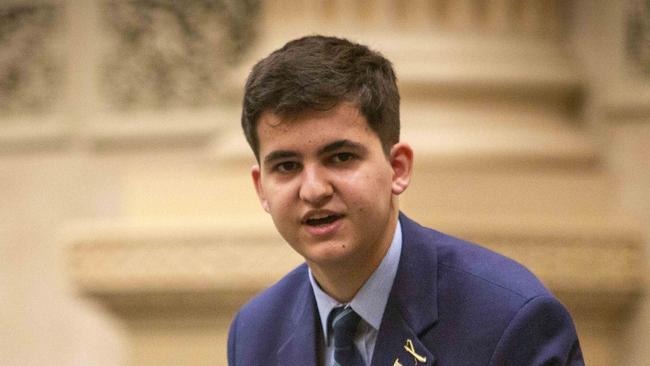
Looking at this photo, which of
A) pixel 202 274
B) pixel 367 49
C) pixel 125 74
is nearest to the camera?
pixel 367 49

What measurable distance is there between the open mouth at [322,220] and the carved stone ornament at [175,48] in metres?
2.53

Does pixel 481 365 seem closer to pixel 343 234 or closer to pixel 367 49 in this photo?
pixel 343 234

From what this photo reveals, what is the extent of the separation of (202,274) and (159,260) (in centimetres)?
15

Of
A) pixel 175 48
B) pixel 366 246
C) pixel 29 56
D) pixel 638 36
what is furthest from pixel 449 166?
pixel 29 56

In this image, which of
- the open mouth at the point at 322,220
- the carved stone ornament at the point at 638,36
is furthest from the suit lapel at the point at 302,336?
the carved stone ornament at the point at 638,36

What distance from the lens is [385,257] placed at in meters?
2.46

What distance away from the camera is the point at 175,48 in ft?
16.0

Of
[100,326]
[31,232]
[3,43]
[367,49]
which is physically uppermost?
[3,43]

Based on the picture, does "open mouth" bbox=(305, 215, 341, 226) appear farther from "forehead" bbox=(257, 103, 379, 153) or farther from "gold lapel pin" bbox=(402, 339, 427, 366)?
"gold lapel pin" bbox=(402, 339, 427, 366)

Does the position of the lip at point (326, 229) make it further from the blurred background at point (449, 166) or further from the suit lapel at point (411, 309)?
the blurred background at point (449, 166)

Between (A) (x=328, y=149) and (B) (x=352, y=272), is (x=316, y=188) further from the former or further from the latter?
(B) (x=352, y=272)

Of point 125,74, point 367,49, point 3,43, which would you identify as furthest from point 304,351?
point 3,43

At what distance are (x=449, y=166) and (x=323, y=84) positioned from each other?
183 cm

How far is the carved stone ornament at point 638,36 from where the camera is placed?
4.24 m
